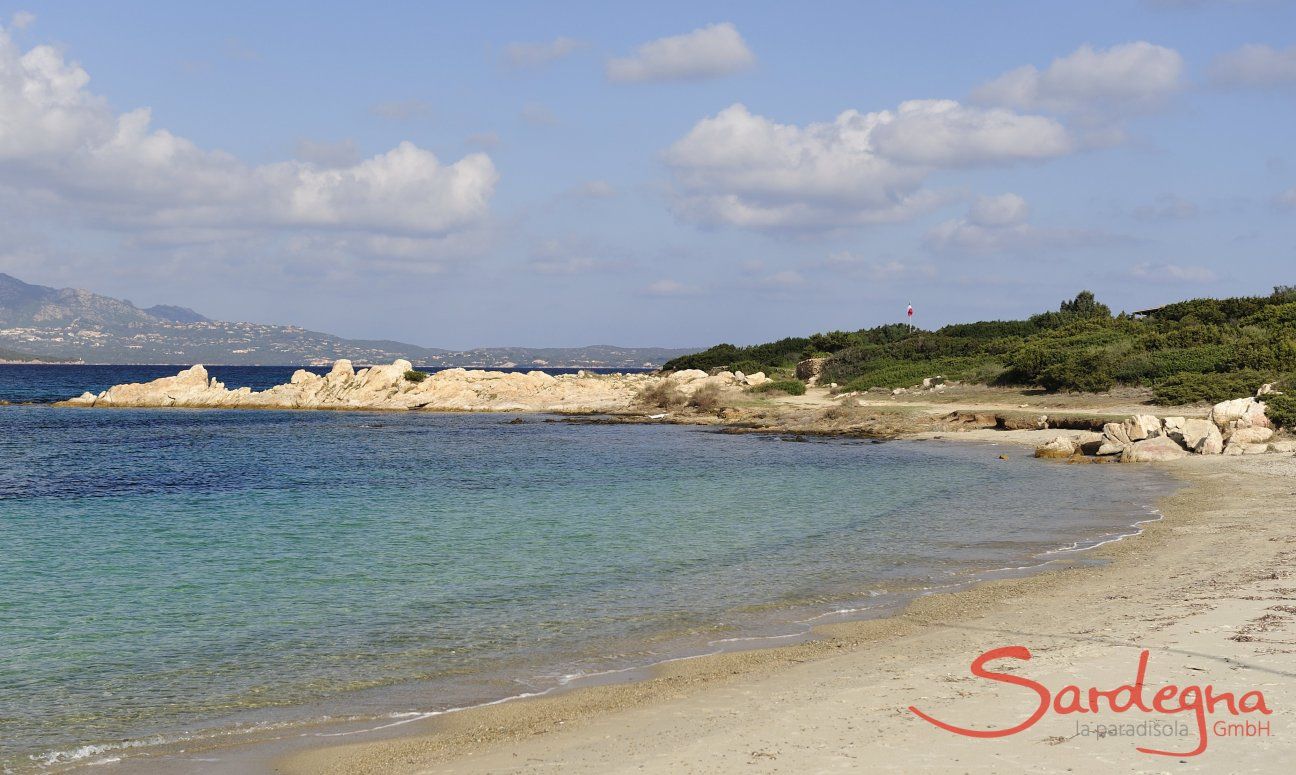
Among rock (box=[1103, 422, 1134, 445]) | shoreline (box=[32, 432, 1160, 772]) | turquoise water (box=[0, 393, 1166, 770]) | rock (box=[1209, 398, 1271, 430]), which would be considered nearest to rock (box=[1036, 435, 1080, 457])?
rock (box=[1103, 422, 1134, 445])

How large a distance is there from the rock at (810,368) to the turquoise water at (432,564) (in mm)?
36441

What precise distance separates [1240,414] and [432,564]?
2854cm

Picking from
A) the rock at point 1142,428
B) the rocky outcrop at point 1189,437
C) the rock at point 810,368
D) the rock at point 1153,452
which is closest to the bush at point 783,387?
the rock at point 810,368

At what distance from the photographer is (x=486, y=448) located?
4041 cm

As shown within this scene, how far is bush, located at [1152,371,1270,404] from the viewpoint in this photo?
38531mm

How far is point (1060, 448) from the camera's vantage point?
105 feet

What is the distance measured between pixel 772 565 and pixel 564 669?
6384 mm

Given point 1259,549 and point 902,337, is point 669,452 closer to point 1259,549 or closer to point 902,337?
point 1259,549

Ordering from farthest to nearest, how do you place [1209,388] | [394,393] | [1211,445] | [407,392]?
[394,393], [407,392], [1209,388], [1211,445]

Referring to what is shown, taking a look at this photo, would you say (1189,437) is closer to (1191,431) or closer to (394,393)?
(1191,431)

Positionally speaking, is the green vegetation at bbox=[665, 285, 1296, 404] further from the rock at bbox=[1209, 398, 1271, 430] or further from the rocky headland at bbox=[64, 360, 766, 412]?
the rocky headland at bbox=[64, 360, 766, 412]

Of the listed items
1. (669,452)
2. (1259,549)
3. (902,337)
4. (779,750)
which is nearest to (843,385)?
(902,337)

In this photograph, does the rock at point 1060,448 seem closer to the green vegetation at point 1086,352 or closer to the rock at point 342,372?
the green vegetation at point 1086,352

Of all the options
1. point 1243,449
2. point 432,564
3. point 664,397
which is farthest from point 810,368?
point 432,564
